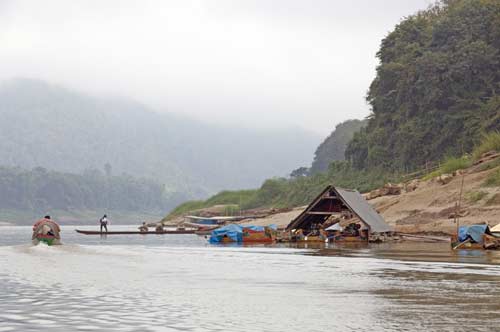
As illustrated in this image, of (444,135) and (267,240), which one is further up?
(444,135)

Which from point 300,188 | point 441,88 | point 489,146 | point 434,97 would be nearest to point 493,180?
point 489,146

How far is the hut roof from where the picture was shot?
54938mm

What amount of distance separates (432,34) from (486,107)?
14.0 metres

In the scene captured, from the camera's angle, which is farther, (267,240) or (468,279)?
(267,240)

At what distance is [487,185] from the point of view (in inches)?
2398

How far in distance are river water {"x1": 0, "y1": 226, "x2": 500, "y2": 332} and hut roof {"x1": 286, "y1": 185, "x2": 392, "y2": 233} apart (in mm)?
19026

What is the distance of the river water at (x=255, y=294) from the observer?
16.4 meters

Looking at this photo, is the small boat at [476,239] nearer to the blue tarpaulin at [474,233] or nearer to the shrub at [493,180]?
the blue tarpaulin at [474,233]

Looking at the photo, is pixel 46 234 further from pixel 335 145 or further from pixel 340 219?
pixel 335 145

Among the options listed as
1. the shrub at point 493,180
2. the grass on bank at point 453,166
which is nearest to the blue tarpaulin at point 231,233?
the shrub at point 493,180

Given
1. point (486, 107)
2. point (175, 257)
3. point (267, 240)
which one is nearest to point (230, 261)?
point (175, 257)

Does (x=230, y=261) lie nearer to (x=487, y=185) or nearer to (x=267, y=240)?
(x=267, y=240)

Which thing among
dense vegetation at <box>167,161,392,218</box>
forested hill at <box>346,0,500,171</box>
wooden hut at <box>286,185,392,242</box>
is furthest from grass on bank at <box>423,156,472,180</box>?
dense vegetation at <box>167,161,392,218</box>

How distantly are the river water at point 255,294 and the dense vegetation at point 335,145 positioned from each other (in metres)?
150
